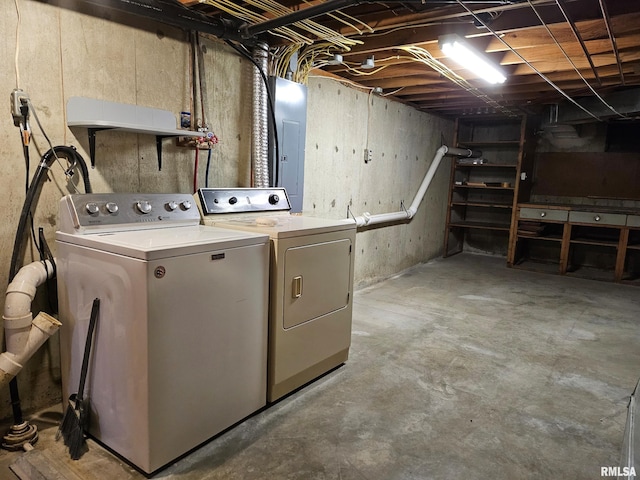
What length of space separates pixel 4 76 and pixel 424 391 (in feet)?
8.81

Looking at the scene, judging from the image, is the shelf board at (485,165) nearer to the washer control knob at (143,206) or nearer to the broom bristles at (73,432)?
the washer control knob at (143,206)

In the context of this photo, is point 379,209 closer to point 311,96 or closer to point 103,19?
point 311,96

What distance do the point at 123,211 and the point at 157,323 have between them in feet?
2.34

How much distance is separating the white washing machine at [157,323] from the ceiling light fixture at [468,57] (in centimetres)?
178

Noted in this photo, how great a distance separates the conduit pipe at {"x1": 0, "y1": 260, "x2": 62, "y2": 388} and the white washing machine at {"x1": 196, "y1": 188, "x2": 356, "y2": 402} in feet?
3.07

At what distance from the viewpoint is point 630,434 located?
178 cm

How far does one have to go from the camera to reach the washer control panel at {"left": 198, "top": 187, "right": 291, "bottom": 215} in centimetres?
251

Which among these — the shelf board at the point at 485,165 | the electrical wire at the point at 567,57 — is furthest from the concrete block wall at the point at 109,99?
the shelf board at the point at 485,165

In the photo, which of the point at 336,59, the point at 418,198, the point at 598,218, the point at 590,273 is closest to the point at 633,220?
the point at 598,218

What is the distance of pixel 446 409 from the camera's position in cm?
236

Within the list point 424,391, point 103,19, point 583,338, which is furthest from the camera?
point 583,338

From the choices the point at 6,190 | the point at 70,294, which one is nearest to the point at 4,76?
the point at 6,190

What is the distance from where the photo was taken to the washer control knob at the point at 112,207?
6.71 feet

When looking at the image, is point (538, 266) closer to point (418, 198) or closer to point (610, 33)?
point (418, 198)
